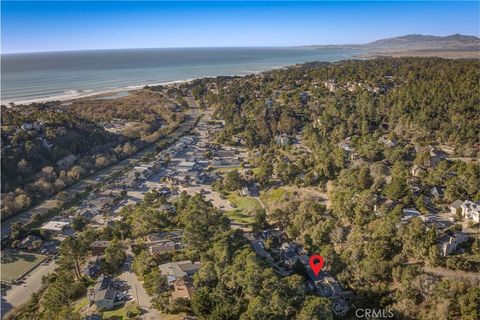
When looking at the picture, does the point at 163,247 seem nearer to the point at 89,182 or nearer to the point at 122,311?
the point at 122,311

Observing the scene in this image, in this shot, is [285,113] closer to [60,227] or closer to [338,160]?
[338,160]

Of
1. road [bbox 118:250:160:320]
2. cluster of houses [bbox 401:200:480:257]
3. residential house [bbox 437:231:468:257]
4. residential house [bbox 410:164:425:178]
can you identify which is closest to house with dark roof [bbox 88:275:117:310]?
road [bbox 118:250:160:320]

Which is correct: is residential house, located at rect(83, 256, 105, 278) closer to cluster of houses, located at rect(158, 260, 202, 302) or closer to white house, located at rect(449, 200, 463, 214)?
cluster of houses, located at rect(158, 260, 202, 302)

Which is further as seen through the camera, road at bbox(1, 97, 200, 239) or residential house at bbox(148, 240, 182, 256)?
road at bbox(1, 97, 200, 239)

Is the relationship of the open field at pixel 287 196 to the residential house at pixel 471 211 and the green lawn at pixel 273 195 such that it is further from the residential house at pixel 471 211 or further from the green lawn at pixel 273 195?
the residential house at pixel 471 211

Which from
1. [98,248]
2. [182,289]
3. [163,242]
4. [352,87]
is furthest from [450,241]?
[352,87]

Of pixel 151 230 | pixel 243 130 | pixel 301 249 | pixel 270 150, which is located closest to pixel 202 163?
pixel 270 150
